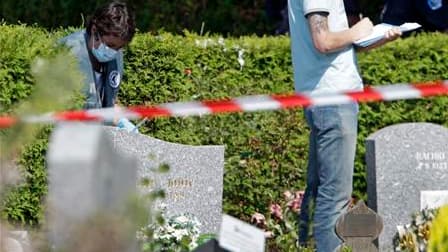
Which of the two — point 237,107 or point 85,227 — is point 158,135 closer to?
point 237,107

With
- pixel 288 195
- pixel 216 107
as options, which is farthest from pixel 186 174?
pixel 216 107

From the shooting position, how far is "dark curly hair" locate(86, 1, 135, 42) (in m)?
6.92

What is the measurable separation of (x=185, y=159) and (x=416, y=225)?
1.29 m

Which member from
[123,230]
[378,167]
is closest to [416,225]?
[378,167]

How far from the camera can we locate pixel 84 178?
278cm

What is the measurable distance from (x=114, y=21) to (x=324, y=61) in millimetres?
1113

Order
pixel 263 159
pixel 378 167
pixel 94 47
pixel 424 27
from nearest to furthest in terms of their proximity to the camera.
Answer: pixel 94 47
pixel 378 167
pixel 263 159
pixel 424 27

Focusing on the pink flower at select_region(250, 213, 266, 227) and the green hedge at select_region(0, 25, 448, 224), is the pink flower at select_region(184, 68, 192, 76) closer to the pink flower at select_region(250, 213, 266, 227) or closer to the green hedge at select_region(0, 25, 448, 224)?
the green hedge at select_region(0, 25, 448, 224)

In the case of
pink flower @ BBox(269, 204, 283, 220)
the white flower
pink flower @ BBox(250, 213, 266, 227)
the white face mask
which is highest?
the white face mask

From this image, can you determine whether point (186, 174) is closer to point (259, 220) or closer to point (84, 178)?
point (259, 220)

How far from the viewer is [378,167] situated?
817 centimetres

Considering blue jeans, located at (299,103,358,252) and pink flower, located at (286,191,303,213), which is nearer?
blue jeans, located at (299,103,358,252)

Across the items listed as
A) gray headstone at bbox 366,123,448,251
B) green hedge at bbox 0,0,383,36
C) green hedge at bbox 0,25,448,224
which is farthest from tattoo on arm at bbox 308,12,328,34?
green hedge at bbox 0,0,383,36

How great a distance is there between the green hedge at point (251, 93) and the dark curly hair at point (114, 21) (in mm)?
1321
